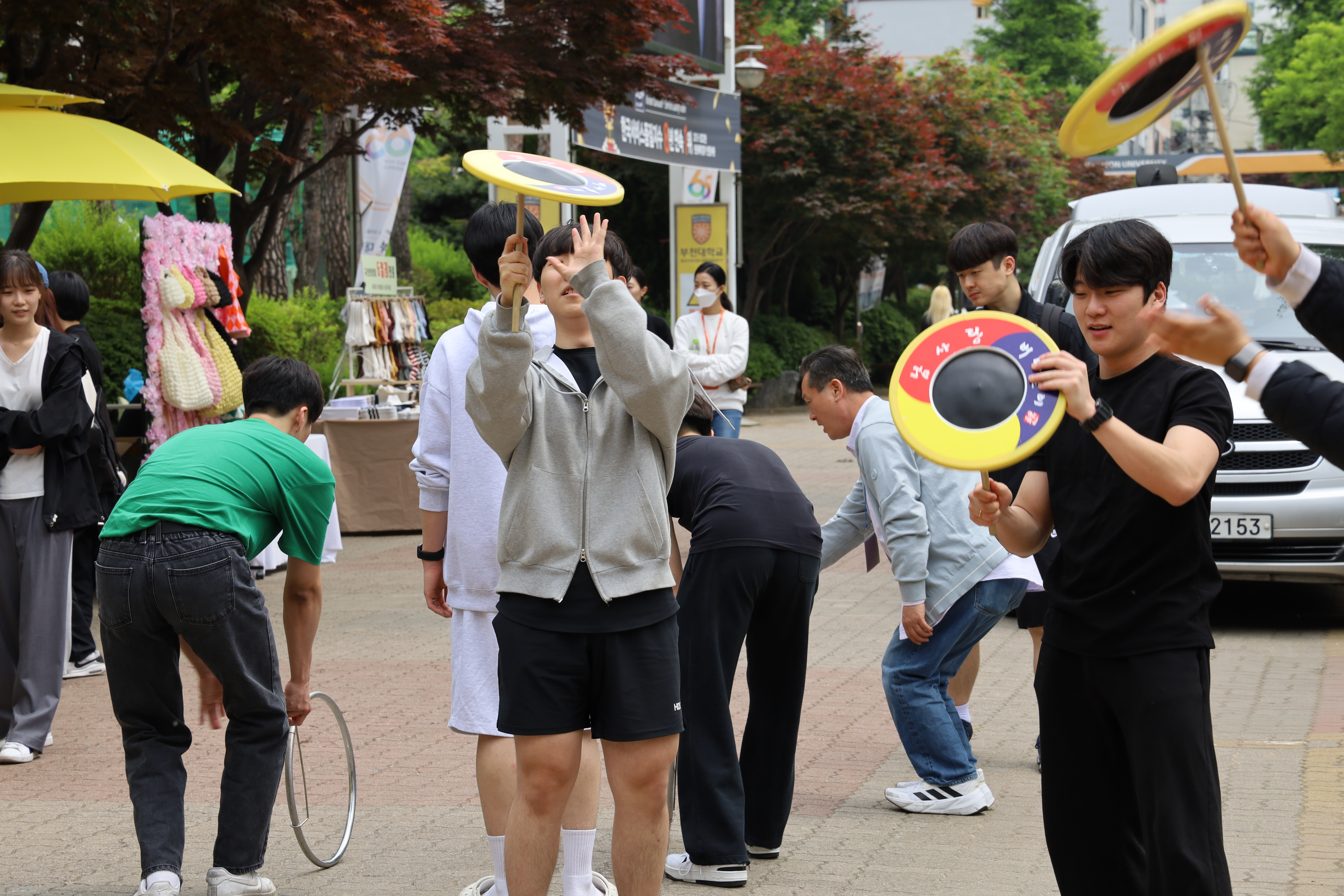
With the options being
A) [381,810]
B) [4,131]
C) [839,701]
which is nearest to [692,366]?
[839,701]

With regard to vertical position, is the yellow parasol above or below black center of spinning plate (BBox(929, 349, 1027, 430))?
above

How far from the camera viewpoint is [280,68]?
9.32m

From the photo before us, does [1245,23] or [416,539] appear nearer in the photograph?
[1245,23]

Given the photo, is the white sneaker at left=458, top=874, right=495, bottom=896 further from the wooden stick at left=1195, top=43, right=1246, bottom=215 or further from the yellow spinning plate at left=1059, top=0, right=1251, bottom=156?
the wooden stick at left=1195, top=43, right=1246, bottom=215

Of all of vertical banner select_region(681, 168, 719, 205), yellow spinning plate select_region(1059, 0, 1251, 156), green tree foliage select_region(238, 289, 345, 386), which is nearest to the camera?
yellow spinning plate select_region(1059, 0, 1251, 156)

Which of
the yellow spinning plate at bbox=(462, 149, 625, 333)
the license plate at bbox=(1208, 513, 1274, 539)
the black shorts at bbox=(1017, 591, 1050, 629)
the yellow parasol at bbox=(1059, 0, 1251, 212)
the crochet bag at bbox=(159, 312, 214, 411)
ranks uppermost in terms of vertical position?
the yellow parasol at bbox=(1059, 0, 1251, 212)

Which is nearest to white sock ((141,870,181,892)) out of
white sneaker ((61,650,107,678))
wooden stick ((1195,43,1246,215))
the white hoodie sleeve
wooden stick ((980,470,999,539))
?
the white hoodie sleeve

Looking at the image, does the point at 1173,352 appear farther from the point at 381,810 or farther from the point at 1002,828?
the point at 381,810

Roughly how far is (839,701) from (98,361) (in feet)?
13.1

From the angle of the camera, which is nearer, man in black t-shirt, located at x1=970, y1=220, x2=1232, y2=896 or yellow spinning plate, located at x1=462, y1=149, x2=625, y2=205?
man in black t-shirt, located at x1=970, y1=220, x2=1232, y2=896

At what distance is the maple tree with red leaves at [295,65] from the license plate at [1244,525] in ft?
20.4

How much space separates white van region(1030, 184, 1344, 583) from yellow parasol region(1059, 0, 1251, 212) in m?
3.61

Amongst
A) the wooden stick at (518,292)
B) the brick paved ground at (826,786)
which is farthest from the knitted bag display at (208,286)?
the wooden stick at (518,292)

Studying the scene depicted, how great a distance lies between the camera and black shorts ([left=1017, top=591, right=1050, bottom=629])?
541 centimetres
